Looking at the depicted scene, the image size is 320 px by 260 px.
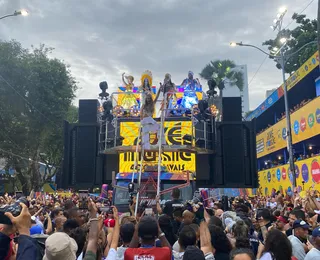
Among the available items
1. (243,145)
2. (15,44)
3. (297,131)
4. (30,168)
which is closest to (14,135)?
(30,168)

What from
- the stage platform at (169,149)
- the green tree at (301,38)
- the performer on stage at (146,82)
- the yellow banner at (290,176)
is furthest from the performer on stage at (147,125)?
the green tree at (301,38)

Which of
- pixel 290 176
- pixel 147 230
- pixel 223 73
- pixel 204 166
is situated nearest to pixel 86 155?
pixel 204 166

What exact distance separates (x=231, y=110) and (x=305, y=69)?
1548 centimetres

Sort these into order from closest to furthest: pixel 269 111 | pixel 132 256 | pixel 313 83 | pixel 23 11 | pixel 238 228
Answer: pixel 132 256
pixel 238 228
pixel 23 11
pixel 313 83
pixel 269 111

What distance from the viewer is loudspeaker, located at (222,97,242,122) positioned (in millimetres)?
11961

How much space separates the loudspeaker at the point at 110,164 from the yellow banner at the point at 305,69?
52.8ft

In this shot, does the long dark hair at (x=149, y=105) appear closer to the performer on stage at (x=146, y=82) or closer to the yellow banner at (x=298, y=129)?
Result: the performer on stage at (x=146, y=82)

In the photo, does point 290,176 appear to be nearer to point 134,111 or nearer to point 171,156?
point 134,111

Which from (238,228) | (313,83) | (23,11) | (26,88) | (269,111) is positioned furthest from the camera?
(269,111)

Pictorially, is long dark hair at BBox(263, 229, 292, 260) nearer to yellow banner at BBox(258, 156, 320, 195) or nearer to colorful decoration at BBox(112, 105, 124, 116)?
colorful decoration at BBox(112, 105, 124, 116)

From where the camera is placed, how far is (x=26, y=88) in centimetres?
2500

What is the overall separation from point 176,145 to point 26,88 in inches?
694

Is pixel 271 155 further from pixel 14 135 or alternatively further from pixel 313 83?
pixel 14 135

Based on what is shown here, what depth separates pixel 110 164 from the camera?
12539 millimetres
